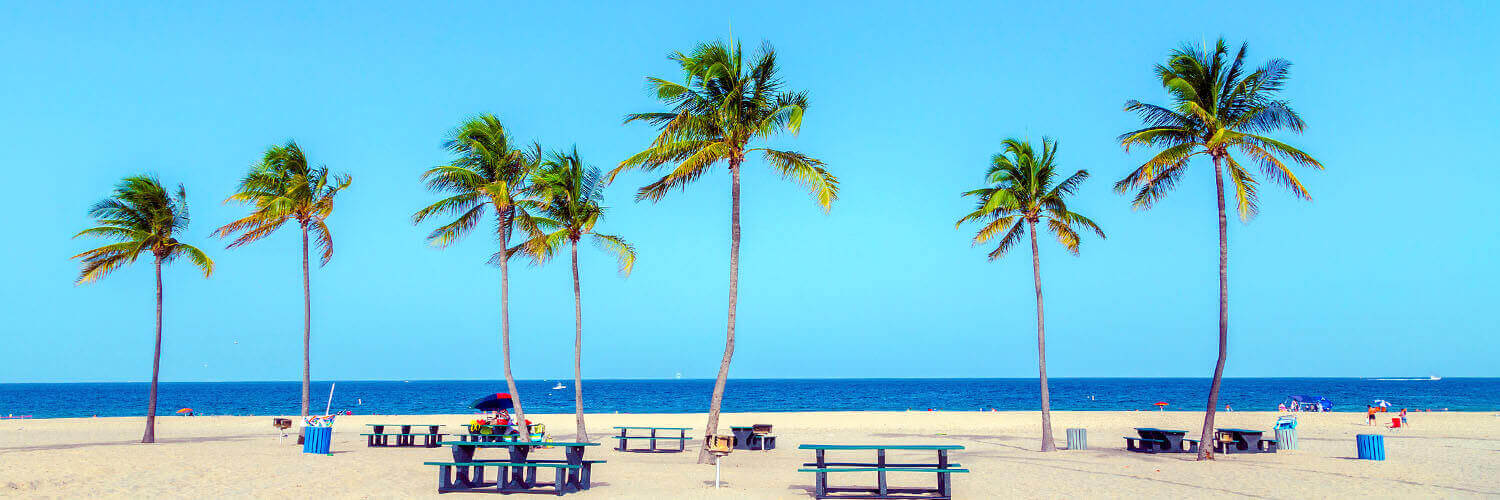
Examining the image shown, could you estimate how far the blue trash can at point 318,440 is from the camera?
19562mm

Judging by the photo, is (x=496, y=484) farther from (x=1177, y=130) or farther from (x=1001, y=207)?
(x=1177, y=130)

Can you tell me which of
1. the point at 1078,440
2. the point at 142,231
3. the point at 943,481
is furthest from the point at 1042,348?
the point at 142,231

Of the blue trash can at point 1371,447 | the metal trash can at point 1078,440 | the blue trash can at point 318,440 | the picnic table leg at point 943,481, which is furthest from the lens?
the metal trash can at point 1078,440

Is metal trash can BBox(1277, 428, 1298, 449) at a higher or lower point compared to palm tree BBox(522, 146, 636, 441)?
lower

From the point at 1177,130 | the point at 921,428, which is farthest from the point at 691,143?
the point at 921,428

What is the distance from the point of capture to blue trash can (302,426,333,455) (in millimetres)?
19562

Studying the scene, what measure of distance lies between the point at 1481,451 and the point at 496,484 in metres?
22.0

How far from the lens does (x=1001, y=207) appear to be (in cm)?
2216

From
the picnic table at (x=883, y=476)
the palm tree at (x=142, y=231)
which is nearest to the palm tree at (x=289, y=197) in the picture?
the palm tree at (x=142, y=231)

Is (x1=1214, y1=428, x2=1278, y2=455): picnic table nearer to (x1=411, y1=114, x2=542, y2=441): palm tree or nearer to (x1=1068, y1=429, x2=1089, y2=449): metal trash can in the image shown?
(x1=1068, y1=429, x2=1089, y2=449): metal trash can

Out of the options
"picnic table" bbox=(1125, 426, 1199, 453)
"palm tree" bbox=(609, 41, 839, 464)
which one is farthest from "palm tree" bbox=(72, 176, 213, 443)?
"picnic table" bbox=(1125, 426, 1199, 453)

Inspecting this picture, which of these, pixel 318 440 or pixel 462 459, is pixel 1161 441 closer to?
pixel 462 459

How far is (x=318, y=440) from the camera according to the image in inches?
774

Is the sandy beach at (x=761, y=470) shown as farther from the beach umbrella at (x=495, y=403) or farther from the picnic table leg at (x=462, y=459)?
the beach umbrella at (x=495, y=403)
